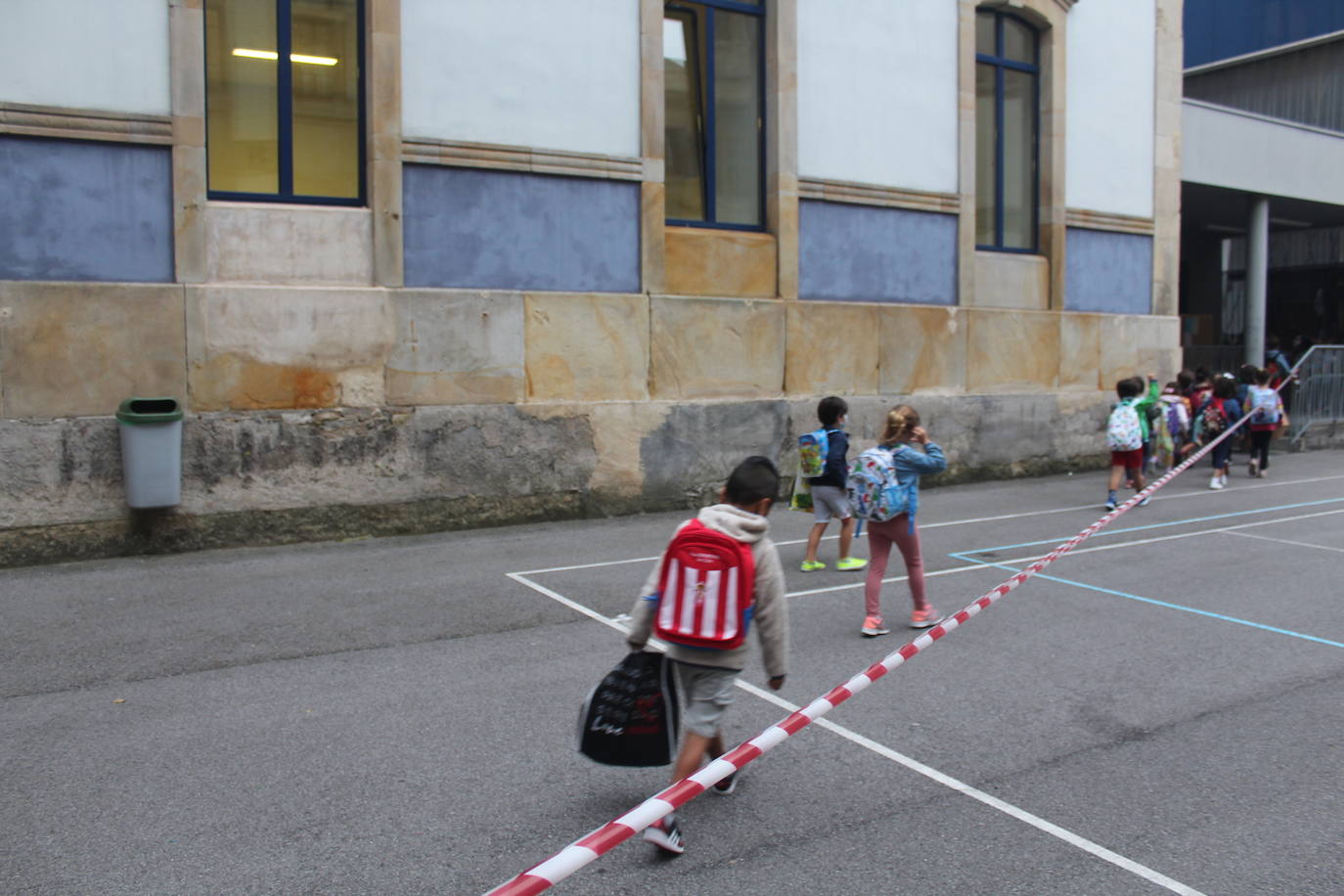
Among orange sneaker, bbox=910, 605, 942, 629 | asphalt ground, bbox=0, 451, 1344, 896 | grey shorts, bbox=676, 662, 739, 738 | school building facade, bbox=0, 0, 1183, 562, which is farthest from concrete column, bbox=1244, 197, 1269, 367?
grey shorts, bbox=676, 662, 739, 738

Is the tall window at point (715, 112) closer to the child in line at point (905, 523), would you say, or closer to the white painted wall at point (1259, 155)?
the child in line at point (905, 523)

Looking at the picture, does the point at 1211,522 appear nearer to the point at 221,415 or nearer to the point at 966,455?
the point at 966,455

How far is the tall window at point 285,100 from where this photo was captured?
421 inches

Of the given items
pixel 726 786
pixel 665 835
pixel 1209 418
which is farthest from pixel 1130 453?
pixel 665 835

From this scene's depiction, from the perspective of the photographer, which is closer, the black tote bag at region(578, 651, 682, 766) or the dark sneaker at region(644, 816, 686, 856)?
the dark sneaker at region(644, 816, 686, 856)

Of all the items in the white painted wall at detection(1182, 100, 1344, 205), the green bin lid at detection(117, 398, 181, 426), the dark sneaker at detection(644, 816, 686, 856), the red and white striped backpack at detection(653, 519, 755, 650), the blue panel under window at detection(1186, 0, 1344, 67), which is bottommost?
the dark sneaker at detection(644, 816, 686, 856)

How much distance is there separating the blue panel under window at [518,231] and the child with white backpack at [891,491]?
5646 millimetres

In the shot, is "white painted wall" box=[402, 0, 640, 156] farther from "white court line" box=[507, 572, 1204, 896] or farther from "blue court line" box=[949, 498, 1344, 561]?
"white court line" box=[507, 572, 1204, 896]

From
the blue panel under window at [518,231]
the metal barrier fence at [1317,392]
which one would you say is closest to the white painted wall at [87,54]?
the blue panel under window at [518,231]

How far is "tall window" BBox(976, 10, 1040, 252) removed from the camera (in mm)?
16141

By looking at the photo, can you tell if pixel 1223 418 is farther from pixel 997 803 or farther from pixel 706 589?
pixel 706 589

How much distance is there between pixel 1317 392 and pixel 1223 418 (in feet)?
17.1

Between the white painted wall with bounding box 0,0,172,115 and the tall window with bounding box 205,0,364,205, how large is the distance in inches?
25.7

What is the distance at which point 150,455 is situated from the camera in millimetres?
9508
